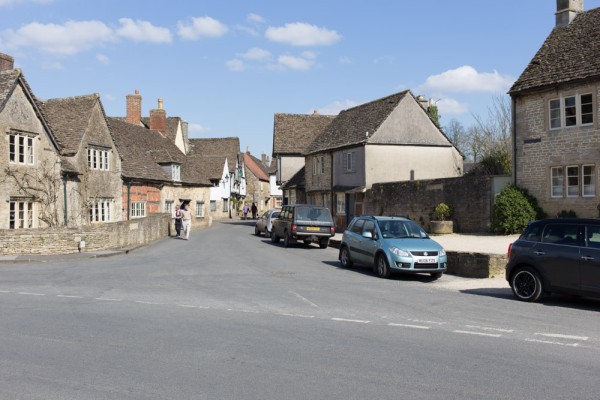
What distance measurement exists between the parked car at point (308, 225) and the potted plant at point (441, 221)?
511 centimetres

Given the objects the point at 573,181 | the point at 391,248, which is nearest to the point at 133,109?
the point at 573,181

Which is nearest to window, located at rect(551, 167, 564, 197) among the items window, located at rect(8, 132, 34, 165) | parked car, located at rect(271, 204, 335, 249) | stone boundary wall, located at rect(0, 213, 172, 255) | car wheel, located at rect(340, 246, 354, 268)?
parked car, located at rect(271, 204, 335, 249)

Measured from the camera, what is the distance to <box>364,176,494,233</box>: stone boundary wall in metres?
25.9

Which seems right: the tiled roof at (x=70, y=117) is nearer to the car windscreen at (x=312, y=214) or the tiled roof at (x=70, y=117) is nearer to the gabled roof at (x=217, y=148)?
the car windscreen at (x=312, y=214)

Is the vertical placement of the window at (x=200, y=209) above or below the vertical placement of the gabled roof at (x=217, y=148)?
below

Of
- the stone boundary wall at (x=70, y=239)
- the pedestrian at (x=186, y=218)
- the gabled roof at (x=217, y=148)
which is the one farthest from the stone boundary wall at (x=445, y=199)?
the gabled roof at (x=217, y=148)

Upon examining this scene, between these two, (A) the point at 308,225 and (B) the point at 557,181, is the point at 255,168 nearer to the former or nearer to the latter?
(A) the point at 308,225

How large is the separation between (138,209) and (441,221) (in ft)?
69.2

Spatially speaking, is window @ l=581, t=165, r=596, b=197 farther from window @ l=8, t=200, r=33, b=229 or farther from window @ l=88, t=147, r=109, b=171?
window @ l=88, t=147, r=109, b=171

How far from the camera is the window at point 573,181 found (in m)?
23.5

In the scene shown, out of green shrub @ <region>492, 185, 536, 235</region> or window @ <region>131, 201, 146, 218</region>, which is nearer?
green shrub @ <region>492, 185, 536, 235</region>

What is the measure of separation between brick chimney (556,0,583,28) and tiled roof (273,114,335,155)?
25372 millimetres

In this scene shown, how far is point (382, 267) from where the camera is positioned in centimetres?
1555

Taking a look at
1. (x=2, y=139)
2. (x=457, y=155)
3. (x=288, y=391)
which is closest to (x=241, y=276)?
(x=288, y=391)
